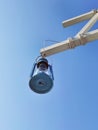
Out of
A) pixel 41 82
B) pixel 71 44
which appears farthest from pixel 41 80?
pixel 71 44

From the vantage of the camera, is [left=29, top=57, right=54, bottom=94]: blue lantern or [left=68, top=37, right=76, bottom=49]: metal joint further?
[left=68, top=37, right=76, bottom=49]: metal joint

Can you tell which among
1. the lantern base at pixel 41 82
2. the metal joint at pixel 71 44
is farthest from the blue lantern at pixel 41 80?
the metal joint at pixel 71 44

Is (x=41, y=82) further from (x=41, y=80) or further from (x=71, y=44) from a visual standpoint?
(x=71, y=44)

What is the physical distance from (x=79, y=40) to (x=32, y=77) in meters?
0.71

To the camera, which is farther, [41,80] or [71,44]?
[71,44]

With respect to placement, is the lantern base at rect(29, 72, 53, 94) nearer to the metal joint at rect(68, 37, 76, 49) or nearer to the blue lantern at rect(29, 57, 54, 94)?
the blue lantern at rect(29, 57, 54, 94)

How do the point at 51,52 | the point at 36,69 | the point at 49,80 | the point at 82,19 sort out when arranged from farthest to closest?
the point at 82,19, the point at 51,52, the point at 36,69, the point at 49,80

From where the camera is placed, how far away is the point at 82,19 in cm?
397

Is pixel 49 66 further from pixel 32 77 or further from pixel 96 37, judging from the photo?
pixel 96 37

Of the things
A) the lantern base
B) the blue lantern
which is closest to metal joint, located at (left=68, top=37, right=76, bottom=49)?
the blue lantern

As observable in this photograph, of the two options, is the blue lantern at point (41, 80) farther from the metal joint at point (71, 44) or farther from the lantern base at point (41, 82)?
the metal joint at point (71, 44)

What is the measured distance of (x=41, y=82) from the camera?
2.91 metres

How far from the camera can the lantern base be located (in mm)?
2879

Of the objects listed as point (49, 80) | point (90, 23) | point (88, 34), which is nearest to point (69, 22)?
point (90, 23)
